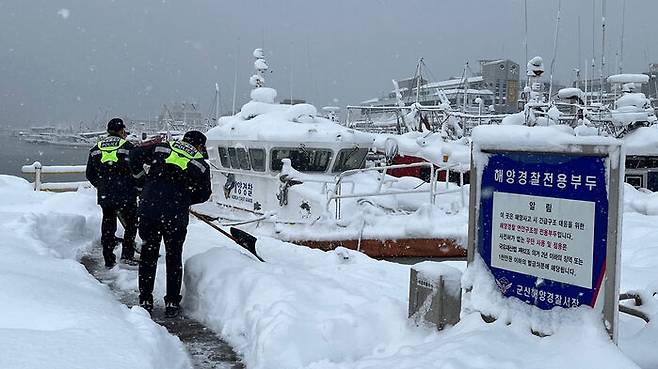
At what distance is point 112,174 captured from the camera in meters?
6.74

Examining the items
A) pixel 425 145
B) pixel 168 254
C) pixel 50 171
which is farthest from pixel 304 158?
pixel 168 254

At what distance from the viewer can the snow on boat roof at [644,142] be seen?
1795 cm

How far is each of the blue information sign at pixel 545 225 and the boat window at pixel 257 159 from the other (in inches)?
376

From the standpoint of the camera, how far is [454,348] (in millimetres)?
3334

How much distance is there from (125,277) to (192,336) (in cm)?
190

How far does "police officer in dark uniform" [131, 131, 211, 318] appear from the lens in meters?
5.14

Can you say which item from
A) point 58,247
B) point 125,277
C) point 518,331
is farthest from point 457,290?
point 58,247

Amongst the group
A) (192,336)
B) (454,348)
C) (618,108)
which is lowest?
(192,336)

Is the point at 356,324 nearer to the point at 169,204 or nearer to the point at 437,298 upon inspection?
the point at 437,298

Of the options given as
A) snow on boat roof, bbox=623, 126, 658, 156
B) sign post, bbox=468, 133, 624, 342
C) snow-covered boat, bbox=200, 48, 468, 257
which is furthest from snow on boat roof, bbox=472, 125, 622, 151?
snow on boat roof, bbox=623, 126, 658, 156

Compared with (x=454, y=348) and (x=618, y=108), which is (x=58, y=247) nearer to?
(x=454, y=348)

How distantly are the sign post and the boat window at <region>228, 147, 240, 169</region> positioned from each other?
34.1 feet

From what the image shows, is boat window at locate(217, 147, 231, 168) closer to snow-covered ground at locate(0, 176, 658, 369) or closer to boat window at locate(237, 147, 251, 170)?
boat window at locate(237, 147, 251, 170)

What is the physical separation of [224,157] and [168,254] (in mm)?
9269
